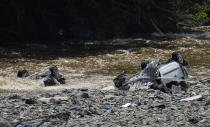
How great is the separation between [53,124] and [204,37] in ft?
53.4

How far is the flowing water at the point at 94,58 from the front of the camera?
12.4 m

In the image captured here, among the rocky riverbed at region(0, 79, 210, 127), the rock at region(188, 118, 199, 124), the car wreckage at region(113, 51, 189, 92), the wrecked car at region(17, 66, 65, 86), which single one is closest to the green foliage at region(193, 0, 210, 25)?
the wrecked car at region(17, 66, 65, 86)

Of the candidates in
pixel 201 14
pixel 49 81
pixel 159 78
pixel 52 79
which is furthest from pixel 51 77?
pixel 201 14

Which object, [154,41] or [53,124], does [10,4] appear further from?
[53,124]

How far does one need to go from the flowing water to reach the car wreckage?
143 cm

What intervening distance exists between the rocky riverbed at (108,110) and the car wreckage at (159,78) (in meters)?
0.62

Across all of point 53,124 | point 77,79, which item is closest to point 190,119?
point 53,124

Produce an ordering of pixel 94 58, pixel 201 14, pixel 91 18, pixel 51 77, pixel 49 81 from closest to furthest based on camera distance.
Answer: pixel 49 81 → pixel 51 77 → pixel 94 58 → pixel 201 14 → pixel 91 18

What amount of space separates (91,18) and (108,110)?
16.0 meters

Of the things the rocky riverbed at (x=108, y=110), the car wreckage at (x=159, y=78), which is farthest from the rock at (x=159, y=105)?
the car wreckage at (x=159, y=78)

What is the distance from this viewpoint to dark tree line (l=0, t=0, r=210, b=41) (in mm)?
21578

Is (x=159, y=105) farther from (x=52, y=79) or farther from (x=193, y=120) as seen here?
(x=52, y=79)

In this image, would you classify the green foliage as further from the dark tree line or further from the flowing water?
the flowing water

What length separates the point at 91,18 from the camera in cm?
2327
